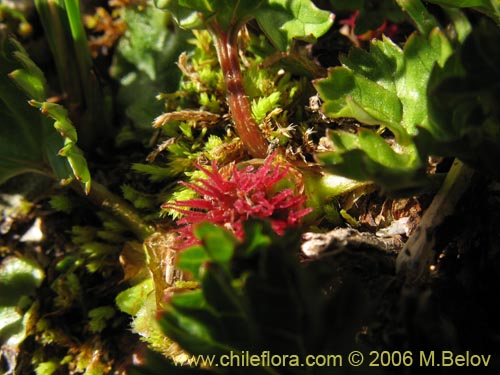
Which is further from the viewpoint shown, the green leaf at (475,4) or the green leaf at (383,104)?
the green leaf at (475,4)

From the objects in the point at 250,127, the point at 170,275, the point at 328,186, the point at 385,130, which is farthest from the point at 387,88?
the point at 170,275

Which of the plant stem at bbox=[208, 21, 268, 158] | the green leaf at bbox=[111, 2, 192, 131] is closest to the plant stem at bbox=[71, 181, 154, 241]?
the green leaf at bbox=[111, 2, 192, 131]

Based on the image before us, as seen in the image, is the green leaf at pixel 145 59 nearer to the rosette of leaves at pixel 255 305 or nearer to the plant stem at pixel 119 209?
the plant stem at pixel 119 209

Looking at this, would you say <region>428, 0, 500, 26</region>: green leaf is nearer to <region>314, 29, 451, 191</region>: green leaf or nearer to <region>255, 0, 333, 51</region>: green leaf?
<region>314, 29, 451, 191</region>: green leaf

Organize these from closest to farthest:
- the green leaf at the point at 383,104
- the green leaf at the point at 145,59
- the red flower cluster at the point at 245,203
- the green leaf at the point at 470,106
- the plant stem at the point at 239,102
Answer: the green leaf at the point at 470,106
the green leaf at the point at 383,104
the red flower cluster at the point at 245,203
the plant stem at the point at 239,102
the green leaf at the point at 145,59

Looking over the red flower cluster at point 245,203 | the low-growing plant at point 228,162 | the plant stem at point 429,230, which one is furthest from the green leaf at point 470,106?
the red flower cluster at point 245,203

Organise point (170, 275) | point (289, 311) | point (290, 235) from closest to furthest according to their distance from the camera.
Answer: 1. point (289, 311)
2. point (290, 235)
3. point (170, 275)

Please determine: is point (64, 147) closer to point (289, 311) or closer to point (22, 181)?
point (22, 181)

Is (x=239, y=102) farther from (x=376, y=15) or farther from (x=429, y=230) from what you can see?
(x=429, y=230)
